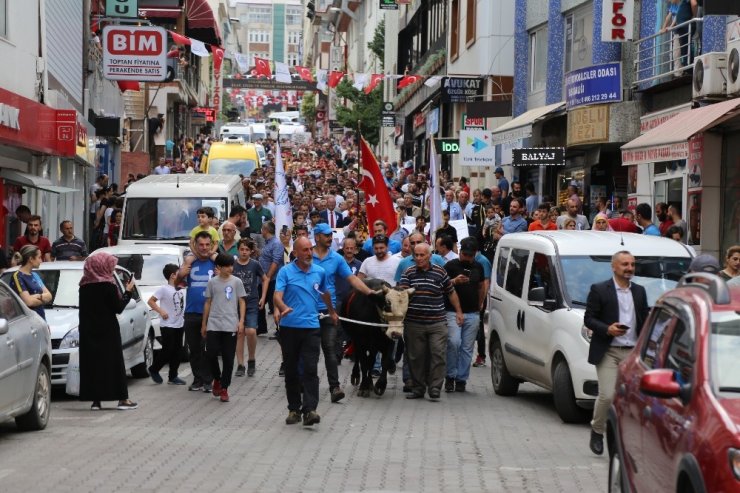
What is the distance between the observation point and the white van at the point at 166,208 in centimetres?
2484

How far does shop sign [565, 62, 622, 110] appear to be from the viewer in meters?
27.0

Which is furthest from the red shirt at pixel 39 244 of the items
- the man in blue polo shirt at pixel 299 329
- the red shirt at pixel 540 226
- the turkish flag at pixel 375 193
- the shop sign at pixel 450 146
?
the shop sign at pixel 450 146

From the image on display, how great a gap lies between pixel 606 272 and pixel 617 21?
526 inches

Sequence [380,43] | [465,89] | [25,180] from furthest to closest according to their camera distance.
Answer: [380,43]
[465,89]
[25,180]

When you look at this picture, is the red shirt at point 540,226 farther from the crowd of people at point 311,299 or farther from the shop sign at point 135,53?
the shop sign at point 135,53

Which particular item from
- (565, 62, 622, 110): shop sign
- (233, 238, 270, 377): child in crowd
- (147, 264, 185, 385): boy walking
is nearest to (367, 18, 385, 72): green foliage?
(565, 62, 622, 110): shop sign

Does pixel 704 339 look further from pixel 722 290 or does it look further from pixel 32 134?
pixel 32 134

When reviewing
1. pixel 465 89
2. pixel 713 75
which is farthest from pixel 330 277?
pixel 465 89

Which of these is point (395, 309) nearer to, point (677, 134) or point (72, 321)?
point (72, 321)

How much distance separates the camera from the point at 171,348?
1658cm

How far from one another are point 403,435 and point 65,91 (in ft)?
73.7

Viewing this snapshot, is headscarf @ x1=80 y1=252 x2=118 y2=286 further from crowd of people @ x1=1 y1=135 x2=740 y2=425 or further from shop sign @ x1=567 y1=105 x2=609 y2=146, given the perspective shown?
shop sign @ x1=567 y1=105 x2=609 y2=146

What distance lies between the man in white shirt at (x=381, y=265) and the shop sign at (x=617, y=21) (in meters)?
11.6

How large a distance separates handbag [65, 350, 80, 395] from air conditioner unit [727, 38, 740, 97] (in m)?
10.8
